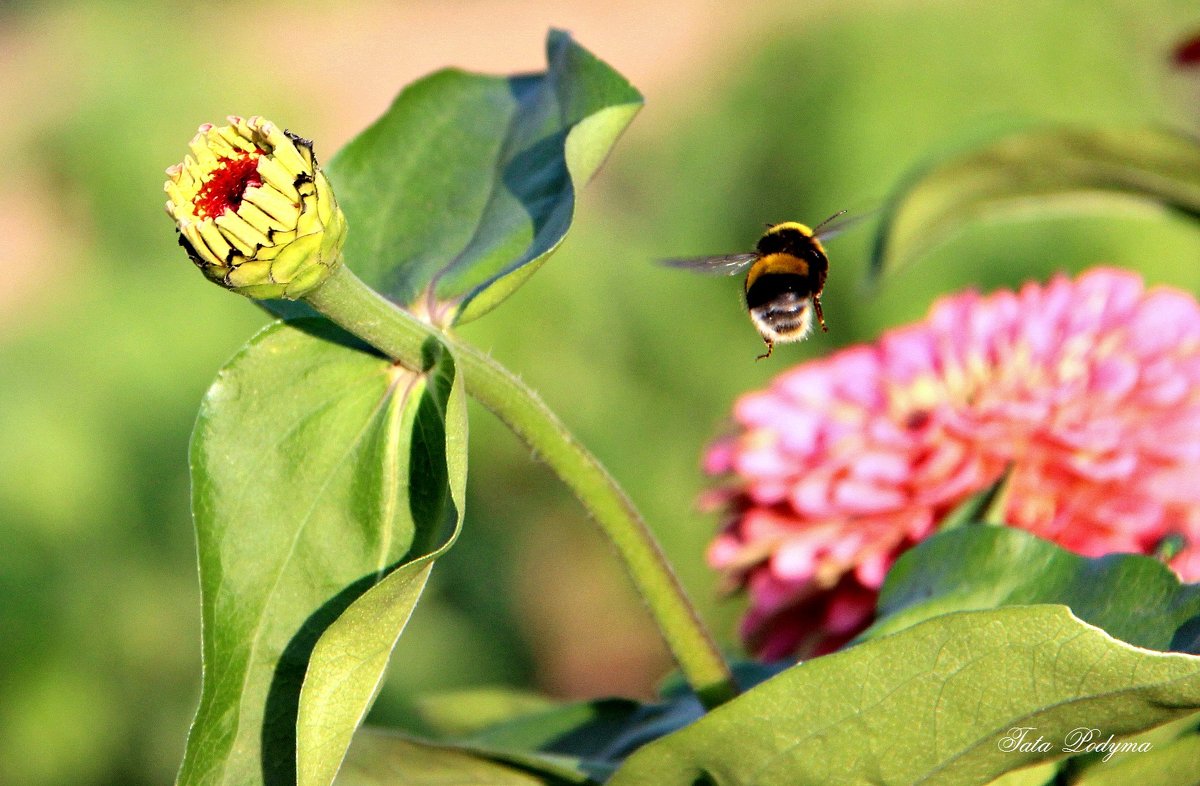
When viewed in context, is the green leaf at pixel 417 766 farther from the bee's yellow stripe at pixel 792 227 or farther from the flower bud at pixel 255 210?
the bee's yellow stripe at pixel 792 227

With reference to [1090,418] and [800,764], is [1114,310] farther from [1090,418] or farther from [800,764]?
[800,764]

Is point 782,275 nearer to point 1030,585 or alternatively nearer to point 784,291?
point 784,291

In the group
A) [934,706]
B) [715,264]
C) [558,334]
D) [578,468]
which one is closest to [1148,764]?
[934,706]

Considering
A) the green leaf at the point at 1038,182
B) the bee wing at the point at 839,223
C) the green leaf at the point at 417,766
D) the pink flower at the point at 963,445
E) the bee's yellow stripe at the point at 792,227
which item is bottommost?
the green leaf at the point at 417,766

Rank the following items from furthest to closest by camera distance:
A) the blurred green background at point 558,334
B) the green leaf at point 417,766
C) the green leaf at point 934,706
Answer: the blurred green background at point 558,334
the green leaf at point 417,766
the green leaf at point 934,706

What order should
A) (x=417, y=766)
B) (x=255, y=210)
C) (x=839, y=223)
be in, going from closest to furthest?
(x=255, y=210) < (x=417, y=766) < (x=839, y=223)

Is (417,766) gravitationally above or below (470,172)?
below

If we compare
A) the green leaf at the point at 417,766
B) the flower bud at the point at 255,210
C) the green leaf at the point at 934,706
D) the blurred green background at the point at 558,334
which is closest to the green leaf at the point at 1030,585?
the green leaf at the point at 934,706
